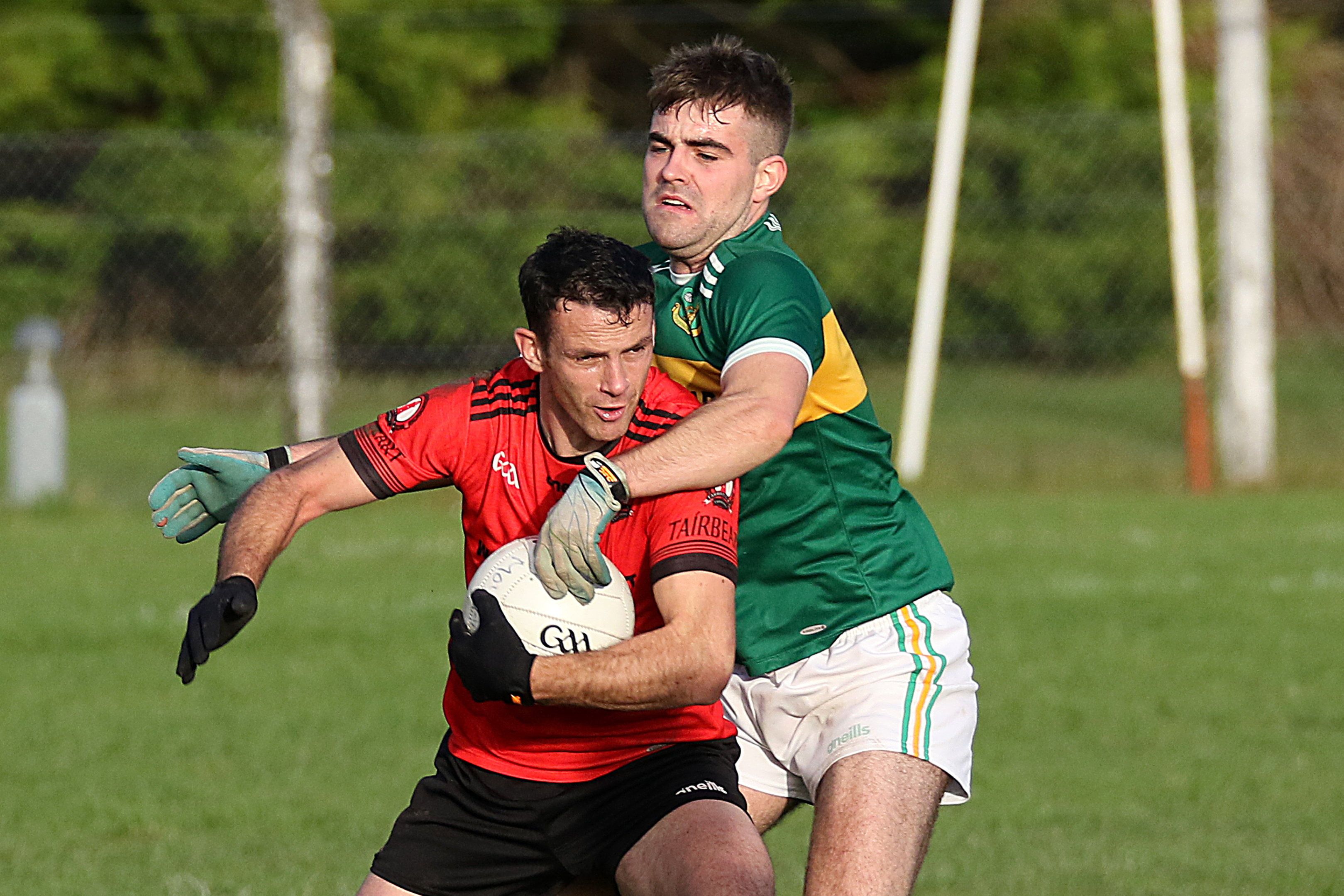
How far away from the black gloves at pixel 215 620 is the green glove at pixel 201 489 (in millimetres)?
487

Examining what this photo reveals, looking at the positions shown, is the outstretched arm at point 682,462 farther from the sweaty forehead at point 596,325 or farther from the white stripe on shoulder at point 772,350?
the sweaty forehead at point 596,325

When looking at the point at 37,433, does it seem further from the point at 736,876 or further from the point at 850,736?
the point at 736,876

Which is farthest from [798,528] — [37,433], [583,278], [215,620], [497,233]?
[497,233]

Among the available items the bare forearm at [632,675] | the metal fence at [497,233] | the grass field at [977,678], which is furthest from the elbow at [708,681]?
the metal fence at [497,233]

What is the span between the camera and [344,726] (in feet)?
27.1

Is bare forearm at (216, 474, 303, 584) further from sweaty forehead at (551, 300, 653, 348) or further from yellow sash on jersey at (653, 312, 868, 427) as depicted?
yellow sash on jersey at (653, 312, 868, 427)

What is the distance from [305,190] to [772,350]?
424 inches

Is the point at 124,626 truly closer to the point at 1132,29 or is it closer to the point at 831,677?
the point at 831,677

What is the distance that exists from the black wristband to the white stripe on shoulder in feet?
3.64

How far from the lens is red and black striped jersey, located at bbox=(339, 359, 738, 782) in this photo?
4230 millimetres

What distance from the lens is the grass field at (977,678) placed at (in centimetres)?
639

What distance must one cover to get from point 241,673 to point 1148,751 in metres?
4.19

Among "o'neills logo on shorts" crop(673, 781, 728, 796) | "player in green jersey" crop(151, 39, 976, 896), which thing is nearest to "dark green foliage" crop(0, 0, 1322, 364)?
"player in green jersey" crop(151, 39, 976, 896)

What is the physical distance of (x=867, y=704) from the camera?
4.41 meters
